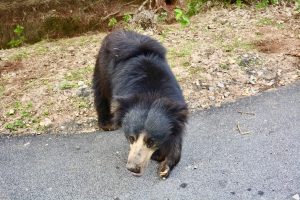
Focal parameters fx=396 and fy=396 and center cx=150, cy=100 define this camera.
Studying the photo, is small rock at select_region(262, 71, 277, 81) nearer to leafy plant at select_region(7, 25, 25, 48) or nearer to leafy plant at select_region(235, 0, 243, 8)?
leafy plant at select_region(235, 0, 243, 8)

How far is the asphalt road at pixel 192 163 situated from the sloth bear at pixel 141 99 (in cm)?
25

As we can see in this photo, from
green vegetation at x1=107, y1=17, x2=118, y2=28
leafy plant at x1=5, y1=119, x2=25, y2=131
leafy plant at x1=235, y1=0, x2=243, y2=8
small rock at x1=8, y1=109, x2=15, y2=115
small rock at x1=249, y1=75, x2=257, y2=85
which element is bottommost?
leafy plant at x1=5, y1=119, x2=25, y2=131

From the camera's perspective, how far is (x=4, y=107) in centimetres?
476

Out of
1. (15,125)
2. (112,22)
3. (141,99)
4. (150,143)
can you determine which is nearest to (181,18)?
(112,22)

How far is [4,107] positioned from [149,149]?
238 centimetres

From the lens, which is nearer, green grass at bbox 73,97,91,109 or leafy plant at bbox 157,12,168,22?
green grass at bbox 73,97,91,109

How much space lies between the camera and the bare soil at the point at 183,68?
15.4ft

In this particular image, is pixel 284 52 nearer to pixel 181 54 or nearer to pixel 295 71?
pixel 295 71

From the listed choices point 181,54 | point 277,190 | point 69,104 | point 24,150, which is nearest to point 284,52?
point 181,54

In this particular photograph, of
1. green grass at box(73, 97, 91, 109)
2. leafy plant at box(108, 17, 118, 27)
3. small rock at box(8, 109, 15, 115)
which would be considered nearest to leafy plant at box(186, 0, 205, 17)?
leafy plant at box(108, 17, 118, 27)

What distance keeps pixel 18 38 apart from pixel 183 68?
3015 millimetres

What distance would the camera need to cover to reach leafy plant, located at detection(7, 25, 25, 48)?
21.4 feet

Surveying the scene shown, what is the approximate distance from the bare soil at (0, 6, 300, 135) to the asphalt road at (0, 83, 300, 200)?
29 cm

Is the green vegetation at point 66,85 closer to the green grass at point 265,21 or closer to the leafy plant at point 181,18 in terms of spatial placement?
the leafy plant at point 181,18
